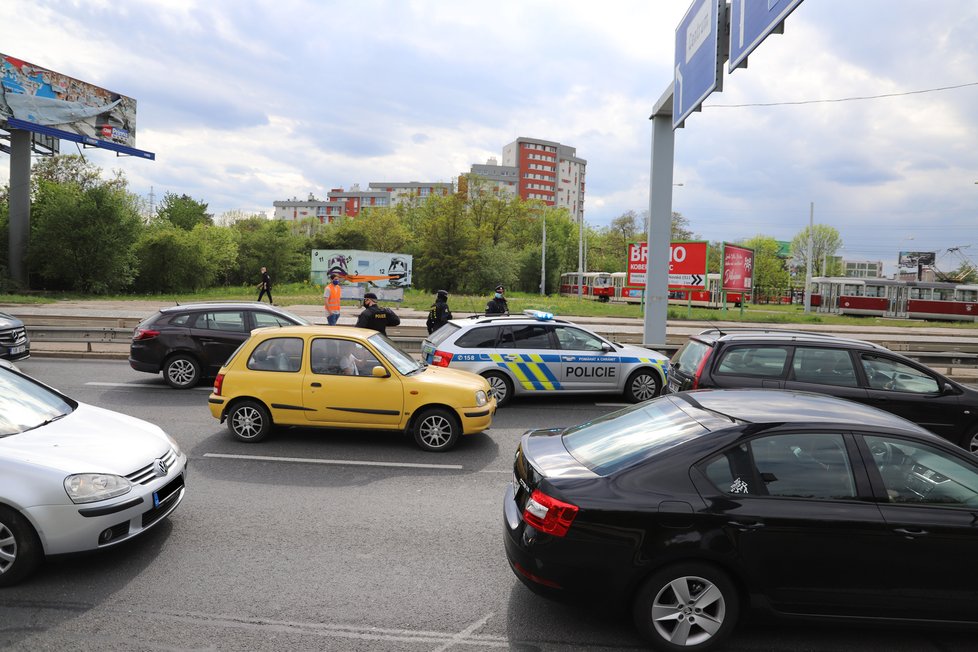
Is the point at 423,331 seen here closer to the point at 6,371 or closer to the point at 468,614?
the point at 6,371

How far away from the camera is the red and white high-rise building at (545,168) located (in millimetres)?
141000

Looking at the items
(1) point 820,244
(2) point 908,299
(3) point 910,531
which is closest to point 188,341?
(3) point 910,531

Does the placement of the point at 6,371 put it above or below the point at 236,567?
above

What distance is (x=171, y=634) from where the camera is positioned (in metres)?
3.89

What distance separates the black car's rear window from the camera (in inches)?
339

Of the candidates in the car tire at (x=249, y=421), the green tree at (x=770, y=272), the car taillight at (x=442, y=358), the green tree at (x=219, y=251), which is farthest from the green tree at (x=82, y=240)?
the green tree at (x=770, y=272)

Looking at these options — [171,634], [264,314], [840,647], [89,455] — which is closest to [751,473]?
[840,647]

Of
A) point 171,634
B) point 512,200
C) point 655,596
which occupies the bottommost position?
point 171,634

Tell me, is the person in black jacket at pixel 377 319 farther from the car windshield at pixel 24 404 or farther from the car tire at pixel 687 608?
the car tire at pixel 687 608

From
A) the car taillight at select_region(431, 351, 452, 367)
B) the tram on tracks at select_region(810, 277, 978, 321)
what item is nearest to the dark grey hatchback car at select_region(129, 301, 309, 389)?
the car taillight at select_region(431, 351, 452, 367)

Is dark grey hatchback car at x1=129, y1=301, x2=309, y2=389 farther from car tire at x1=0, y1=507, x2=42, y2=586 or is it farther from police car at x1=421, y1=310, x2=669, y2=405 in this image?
car tire at x1=0, y1=507, x2=42, y2=586

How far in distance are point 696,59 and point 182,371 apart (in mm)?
11366

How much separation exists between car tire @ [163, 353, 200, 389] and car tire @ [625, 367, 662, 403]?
7725 mm

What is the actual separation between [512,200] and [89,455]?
7209 cm
